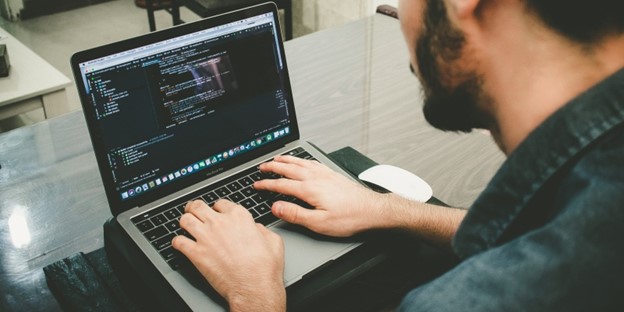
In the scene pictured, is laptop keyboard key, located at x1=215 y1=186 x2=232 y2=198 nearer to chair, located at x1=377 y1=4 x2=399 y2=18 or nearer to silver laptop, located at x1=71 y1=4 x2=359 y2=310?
silver laptop, located at x1=71 y1=4 x2=359 y2=310

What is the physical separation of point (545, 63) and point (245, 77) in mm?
588

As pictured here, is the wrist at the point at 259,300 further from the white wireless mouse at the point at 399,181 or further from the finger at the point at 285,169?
the white wireless mouse at the point at 399,181

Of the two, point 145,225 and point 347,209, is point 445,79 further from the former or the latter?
point 145,225

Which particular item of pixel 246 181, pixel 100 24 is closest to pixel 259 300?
pixel 246 181

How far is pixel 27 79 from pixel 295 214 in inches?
64.6

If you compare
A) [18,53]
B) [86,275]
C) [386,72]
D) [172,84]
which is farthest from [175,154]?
[18,53]

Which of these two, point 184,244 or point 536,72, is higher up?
point 536,72

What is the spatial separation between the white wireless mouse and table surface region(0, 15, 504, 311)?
0.18 feet

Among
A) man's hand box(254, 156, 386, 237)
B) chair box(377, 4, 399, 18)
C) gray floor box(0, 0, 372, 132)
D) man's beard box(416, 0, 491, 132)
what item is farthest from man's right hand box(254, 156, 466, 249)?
gray floor box(0, 0, 372, 132)

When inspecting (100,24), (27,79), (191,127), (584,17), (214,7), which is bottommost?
(100,24)

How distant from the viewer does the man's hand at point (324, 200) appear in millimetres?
918

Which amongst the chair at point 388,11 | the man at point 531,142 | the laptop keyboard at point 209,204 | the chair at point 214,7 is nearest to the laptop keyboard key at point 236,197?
the laptop keyboard at point 209,204

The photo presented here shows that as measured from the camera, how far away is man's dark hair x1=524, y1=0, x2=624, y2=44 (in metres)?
0.54

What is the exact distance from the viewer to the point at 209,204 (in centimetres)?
98
